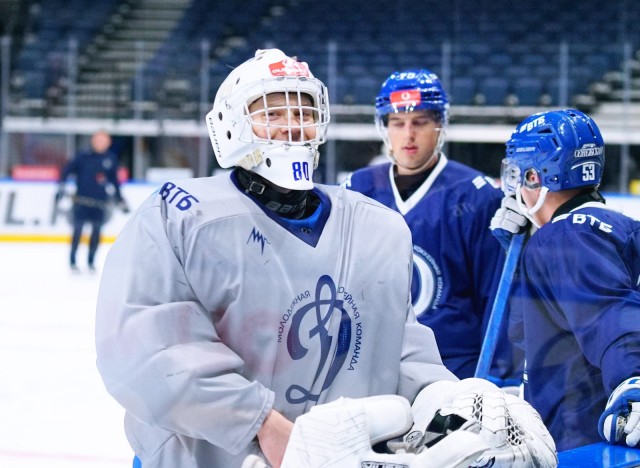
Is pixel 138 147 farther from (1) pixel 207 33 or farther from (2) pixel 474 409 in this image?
(2) pixel 474 409

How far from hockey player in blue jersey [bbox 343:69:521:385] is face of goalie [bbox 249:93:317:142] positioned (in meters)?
1.14

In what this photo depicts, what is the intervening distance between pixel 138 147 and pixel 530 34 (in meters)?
2.86

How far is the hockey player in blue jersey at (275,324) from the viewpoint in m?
1.01

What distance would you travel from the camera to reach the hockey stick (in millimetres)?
1972

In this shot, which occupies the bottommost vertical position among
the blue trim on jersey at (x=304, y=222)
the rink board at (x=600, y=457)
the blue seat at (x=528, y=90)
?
the rink board at (x=600, y=457)

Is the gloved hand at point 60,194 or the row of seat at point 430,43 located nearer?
the row of seat at point 430,43

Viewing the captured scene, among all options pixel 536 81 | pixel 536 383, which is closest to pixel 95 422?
pixel 536 383

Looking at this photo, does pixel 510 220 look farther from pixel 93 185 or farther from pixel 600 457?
pixel 93 185

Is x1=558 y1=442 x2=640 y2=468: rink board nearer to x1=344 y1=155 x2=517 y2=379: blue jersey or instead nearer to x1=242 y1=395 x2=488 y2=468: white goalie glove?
x1=242 y1=395 x2=488 y2=468: white goalie glove

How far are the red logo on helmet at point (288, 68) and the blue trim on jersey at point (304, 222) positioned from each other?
13 cm

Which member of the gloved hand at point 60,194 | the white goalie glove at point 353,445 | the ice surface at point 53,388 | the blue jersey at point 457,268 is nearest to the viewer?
the white goalie glove at point 353,445

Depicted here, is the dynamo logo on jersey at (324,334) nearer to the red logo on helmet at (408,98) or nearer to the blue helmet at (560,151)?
the blue helmet at (560,151)

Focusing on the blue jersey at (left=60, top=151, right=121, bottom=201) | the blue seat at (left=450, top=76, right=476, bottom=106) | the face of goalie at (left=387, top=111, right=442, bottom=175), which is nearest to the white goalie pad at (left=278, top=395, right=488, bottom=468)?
the face of goalie at (left=387, top=111, right=442, bottom=175)

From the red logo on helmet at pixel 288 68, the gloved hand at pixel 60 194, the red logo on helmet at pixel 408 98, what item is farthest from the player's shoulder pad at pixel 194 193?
the gloved hand at pixel 60 194
